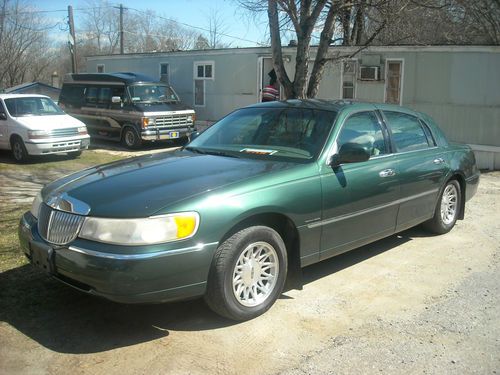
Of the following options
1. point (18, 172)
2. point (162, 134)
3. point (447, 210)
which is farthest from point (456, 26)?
point (18, 172)

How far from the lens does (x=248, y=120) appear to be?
17.0 feet

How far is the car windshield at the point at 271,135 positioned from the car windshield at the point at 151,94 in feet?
33.8

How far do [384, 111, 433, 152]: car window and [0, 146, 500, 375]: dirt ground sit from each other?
4.15ft

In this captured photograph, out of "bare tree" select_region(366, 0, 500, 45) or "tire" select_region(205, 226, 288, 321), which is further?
"bare tree" select_region(366, 0, 500, 45)

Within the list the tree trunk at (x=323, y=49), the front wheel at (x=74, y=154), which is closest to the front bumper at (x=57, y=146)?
the front wheel at (x=74, y=154)

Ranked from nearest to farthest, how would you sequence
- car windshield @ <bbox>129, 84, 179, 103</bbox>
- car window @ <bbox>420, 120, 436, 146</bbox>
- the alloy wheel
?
the alloy wheel
car window @ <bbox>420, 120, 436, 146</bbox>
car windshield @ <bbox>129, 84, 179, 103</bbox>

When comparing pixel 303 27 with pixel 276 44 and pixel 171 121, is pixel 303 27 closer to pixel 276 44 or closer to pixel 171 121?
pixel 276 44

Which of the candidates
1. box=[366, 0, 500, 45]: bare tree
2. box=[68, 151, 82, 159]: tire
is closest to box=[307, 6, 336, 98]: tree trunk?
box=[68, 151, 82, 159]: tire

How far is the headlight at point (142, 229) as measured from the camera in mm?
3342

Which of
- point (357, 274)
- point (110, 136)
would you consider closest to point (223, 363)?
point (357, 274)

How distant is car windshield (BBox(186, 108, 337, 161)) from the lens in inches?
179

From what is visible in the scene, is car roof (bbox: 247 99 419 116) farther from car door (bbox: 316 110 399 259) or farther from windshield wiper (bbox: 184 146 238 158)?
windshield wiper (bbox: 184 146 238 158)

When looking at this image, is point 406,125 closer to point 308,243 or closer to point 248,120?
point 248,120

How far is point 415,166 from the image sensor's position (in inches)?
212
